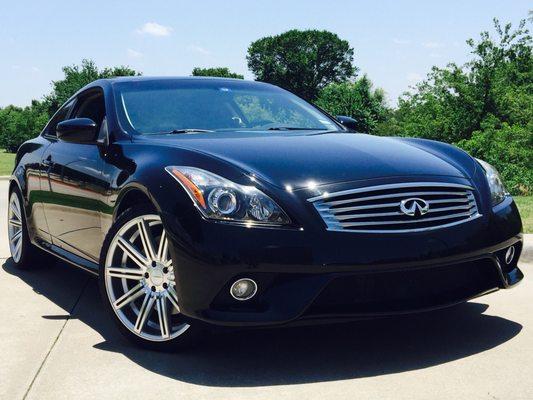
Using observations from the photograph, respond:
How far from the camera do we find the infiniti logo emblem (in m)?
3.56

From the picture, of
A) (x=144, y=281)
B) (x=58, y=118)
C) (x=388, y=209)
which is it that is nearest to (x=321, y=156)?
(x=388, y=209)

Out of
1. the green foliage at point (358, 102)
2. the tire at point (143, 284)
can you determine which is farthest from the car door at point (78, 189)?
the green foliage at point (358, 102)

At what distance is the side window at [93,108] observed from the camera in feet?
17.4

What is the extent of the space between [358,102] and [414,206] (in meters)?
50.0

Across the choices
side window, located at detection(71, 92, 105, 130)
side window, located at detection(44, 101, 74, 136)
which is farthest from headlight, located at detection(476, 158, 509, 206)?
side window, located at detection(44, 101, 74, 136)

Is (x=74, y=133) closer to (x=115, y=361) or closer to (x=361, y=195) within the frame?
(x=115, y=361)

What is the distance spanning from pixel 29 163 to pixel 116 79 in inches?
52.8

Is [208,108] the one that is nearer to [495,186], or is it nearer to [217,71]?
[495,186]

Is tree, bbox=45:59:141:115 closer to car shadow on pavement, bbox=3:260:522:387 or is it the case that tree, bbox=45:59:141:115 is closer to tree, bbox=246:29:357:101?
tree, bbox=246:29:357:101

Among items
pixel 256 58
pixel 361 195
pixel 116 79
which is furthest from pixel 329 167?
pixel 256 58

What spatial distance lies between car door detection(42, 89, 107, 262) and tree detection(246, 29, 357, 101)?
78548 mm

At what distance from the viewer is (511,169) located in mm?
18562

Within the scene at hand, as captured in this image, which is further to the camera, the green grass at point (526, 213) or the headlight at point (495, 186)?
the green grass at point (526, 213)

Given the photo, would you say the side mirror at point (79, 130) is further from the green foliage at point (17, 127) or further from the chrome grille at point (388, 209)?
the green foliage at point (17, 127)
